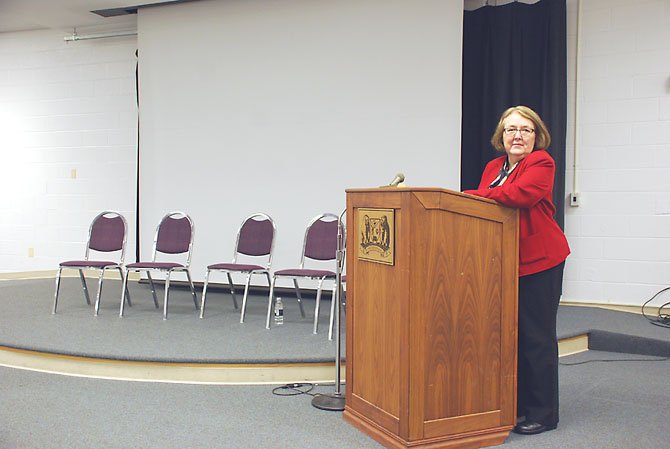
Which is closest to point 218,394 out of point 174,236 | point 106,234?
point 174,236

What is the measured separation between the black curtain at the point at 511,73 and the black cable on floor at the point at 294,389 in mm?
2675

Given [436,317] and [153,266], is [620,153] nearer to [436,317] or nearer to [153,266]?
[436,317]

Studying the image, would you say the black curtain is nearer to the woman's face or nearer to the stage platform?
the stage platform

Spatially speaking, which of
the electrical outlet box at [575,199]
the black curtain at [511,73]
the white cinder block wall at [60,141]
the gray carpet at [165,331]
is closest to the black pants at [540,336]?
the gray carpet at [165,331]

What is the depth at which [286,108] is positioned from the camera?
6.07m

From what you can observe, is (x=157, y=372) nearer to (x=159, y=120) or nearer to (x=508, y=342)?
(x=508, y=342)

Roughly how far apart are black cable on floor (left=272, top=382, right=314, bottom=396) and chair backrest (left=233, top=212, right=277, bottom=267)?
70.7 inches

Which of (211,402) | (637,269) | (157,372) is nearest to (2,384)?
Result: (157,372)

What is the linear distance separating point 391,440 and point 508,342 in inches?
25.2

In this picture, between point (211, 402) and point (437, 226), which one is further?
point (211, 402)

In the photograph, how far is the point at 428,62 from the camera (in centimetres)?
554

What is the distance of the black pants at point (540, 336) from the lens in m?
2.96

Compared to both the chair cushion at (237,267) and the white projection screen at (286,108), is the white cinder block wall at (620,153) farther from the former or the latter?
the chair cushion at (237,267)

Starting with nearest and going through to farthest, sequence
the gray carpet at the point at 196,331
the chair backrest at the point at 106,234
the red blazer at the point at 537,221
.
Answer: the red blazer at the point at 537,221
the gray carpet at the point at 196,331
the chair backrest at the point at 106,234
